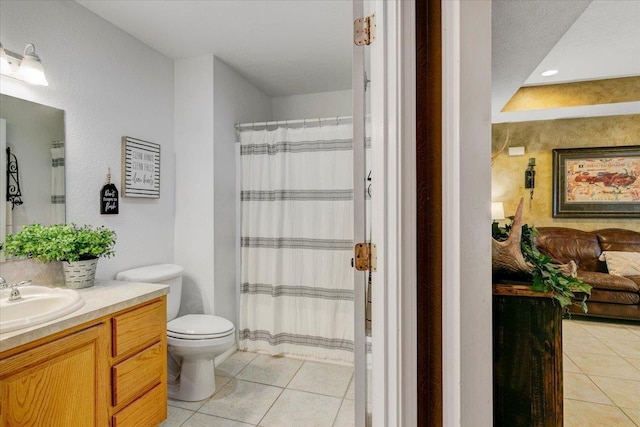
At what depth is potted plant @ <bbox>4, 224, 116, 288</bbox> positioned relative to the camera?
161cm

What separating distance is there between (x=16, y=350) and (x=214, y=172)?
1693 millimetres

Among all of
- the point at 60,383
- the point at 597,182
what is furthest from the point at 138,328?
the point at 597,182

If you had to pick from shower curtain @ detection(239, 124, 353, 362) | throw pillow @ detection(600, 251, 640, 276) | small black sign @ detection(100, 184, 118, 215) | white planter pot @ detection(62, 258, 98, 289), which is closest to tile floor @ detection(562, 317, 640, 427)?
throw pillow @ detection(600, 251, 640, 276)

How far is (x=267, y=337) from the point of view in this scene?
9.18ft

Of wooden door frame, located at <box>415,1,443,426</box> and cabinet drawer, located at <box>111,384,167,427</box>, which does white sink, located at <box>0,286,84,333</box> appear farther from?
wooden door frame, located at <box>415,1,443,426</box>

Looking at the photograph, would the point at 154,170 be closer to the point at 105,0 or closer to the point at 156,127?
the point at 156,127

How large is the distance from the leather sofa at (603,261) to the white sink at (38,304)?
410 cm

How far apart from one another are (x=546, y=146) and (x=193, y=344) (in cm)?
454

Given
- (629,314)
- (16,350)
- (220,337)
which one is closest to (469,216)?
(16,350)

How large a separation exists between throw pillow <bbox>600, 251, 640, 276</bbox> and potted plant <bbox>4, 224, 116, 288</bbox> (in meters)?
4.72

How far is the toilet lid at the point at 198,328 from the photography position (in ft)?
6.73

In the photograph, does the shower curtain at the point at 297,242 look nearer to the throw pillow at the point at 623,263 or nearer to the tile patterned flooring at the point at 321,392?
the tile patterned flooring at the point at 321,392

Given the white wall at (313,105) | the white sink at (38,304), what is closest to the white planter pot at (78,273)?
the white sink at (38,304)

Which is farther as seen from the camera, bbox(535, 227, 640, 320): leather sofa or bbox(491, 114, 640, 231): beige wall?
bbox(491, 114, 640, 231): beige wall
